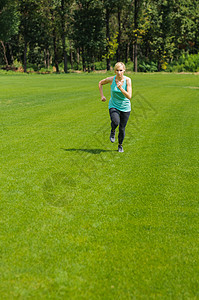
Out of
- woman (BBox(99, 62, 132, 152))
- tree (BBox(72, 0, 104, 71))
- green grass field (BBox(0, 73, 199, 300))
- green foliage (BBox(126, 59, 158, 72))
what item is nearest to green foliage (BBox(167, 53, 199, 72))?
green foliage (BBox(126, 59, 158, 72))

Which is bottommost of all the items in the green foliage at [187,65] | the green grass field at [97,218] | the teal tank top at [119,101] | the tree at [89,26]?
the green grass field at [97,218]

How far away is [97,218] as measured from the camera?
188 inches

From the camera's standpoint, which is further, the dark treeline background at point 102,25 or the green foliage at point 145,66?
the green foliage at point 145,66

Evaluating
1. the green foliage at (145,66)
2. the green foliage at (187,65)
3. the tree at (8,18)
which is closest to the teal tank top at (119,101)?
the green foliage at (187,65)

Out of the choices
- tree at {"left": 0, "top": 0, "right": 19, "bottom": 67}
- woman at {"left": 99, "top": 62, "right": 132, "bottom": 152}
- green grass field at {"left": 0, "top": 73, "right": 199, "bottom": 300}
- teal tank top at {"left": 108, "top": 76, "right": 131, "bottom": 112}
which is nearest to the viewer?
green grass field at {"left": 0, "top": 73, "right": 199, "bottom": 300}

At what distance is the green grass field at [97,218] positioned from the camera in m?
3.36

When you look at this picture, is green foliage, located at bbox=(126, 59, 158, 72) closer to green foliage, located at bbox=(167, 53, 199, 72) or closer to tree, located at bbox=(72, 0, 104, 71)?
green foliage, located at bbox=(167, 53, 199, 72)

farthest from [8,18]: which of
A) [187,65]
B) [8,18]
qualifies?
[187,65]

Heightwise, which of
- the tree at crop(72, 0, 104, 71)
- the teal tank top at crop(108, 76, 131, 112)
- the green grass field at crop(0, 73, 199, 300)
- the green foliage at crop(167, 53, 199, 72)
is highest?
the tree at crop(72, 0, 104, 71)

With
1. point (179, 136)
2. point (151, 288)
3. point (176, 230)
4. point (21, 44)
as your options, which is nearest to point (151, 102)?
point (179, 136)

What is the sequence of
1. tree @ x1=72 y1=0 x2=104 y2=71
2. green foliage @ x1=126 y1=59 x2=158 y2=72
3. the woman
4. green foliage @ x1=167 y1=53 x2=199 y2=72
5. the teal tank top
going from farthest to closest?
green foliage @ x1=126 y1=59 x2=158 y2=72 < tree @ x1=72 y1=0 x2=104 y2=71 < green foliage @ x1=167 y1=53 x2=199 y2=72 < the teal tank top < the woman

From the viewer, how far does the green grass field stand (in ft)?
11.0

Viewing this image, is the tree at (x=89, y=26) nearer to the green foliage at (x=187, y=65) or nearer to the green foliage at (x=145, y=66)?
the green foliage at (x=145, y=66)

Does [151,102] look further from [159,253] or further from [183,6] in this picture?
[183,6]
